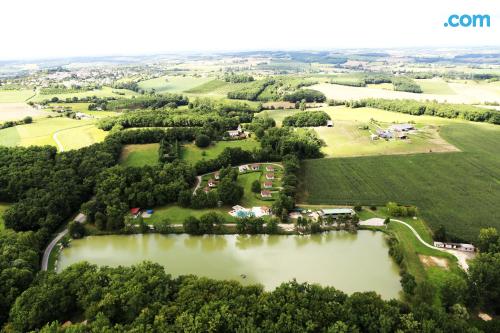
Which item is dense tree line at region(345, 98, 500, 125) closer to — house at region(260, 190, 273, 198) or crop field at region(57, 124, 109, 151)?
house at region(260, 190, 273, 198)

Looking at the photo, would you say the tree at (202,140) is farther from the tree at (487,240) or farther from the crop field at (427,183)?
the tree at (487,240)

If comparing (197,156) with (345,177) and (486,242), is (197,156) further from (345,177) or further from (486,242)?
(486,242)

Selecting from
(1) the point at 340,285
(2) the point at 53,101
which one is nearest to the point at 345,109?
(1) the point at 340,285

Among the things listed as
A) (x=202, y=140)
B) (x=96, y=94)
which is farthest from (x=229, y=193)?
(x=96, y=94)

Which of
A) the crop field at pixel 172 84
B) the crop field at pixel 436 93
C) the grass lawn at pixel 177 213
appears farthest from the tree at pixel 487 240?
the crop field at pixel 172 84

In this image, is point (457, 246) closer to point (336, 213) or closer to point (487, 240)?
point (487, 240)

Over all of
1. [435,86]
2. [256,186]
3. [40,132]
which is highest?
[435,86]
